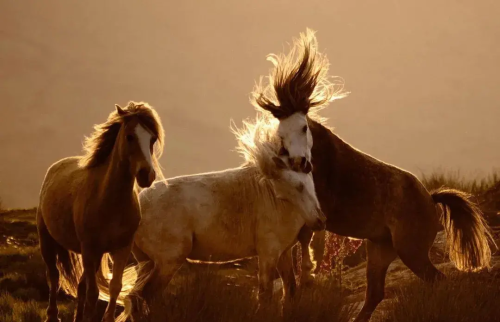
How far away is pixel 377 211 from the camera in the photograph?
6547mm

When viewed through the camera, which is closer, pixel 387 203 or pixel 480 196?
pixel 387 203

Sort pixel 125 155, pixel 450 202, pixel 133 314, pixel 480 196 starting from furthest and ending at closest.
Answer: pixel 480 196
pixel 450 202
pixel 133 314
pixel 125 155

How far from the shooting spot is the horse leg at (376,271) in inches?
266

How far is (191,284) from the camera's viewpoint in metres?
5.30

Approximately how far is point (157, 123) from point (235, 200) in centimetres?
131

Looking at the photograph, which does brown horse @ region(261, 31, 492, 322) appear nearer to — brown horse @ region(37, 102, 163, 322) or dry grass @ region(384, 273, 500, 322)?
dry grass @ region(384, 273, 500, 322)

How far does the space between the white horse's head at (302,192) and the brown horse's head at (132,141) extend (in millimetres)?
1057

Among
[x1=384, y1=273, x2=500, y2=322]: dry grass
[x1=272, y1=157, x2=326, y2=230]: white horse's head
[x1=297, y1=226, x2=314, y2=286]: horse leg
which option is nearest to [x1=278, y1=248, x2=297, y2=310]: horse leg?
[x1=297, y1=226, x2=314, y2=286]: horse leg

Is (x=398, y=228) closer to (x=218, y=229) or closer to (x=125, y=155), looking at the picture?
(x=218, y=229)

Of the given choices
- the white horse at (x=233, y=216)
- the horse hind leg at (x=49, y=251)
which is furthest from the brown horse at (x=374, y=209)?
the horse hind leg at (x=49, y=251)

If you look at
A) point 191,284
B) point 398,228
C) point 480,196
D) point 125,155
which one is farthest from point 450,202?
point 480,196

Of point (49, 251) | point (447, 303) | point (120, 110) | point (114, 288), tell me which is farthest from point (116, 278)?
point (447, 303)

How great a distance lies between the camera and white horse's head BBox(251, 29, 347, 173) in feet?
18.4

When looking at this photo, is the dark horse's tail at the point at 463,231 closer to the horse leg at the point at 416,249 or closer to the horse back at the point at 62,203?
the horse leg at the point at 416,249
